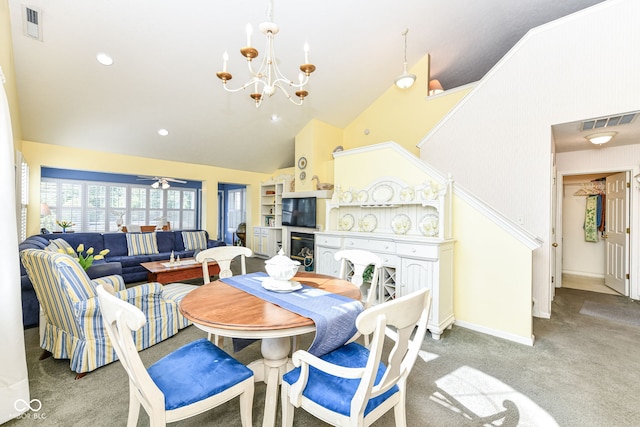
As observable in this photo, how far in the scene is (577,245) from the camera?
5461 millimetres

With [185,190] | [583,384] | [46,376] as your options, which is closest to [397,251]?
[583,384]

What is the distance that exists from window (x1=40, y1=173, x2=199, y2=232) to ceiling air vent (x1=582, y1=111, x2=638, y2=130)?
8998mm

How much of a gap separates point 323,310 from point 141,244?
17.4 ft

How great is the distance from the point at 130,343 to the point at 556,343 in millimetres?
3529

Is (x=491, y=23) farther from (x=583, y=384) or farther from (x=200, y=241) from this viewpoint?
(x=200, y=241)

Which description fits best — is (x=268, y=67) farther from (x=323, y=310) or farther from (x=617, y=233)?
(x=617, y=233)

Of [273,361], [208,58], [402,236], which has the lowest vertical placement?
[273,361]

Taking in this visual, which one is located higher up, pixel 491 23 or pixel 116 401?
pixel 491 23

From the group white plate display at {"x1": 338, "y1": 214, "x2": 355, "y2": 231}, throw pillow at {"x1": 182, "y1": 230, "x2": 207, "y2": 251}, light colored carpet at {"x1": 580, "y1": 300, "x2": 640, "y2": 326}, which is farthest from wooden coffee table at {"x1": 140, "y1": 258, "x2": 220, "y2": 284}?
light colored carpet at {"x1": 580, "y1": 300, "x2": 640, "y2": 326}

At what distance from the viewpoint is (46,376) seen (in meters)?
2.05

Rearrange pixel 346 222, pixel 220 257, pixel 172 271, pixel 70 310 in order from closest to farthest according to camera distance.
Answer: pixel 70 310, pixel 220 257, pixel 346 222, pixel 172 271

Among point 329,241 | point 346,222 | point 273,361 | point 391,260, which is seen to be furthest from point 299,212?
point 273,361

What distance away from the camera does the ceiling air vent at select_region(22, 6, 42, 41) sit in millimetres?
2857

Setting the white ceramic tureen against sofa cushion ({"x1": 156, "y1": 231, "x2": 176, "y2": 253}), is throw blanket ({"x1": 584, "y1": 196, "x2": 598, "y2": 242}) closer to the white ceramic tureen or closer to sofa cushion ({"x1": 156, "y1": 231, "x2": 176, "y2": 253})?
the white ceramic tureen
